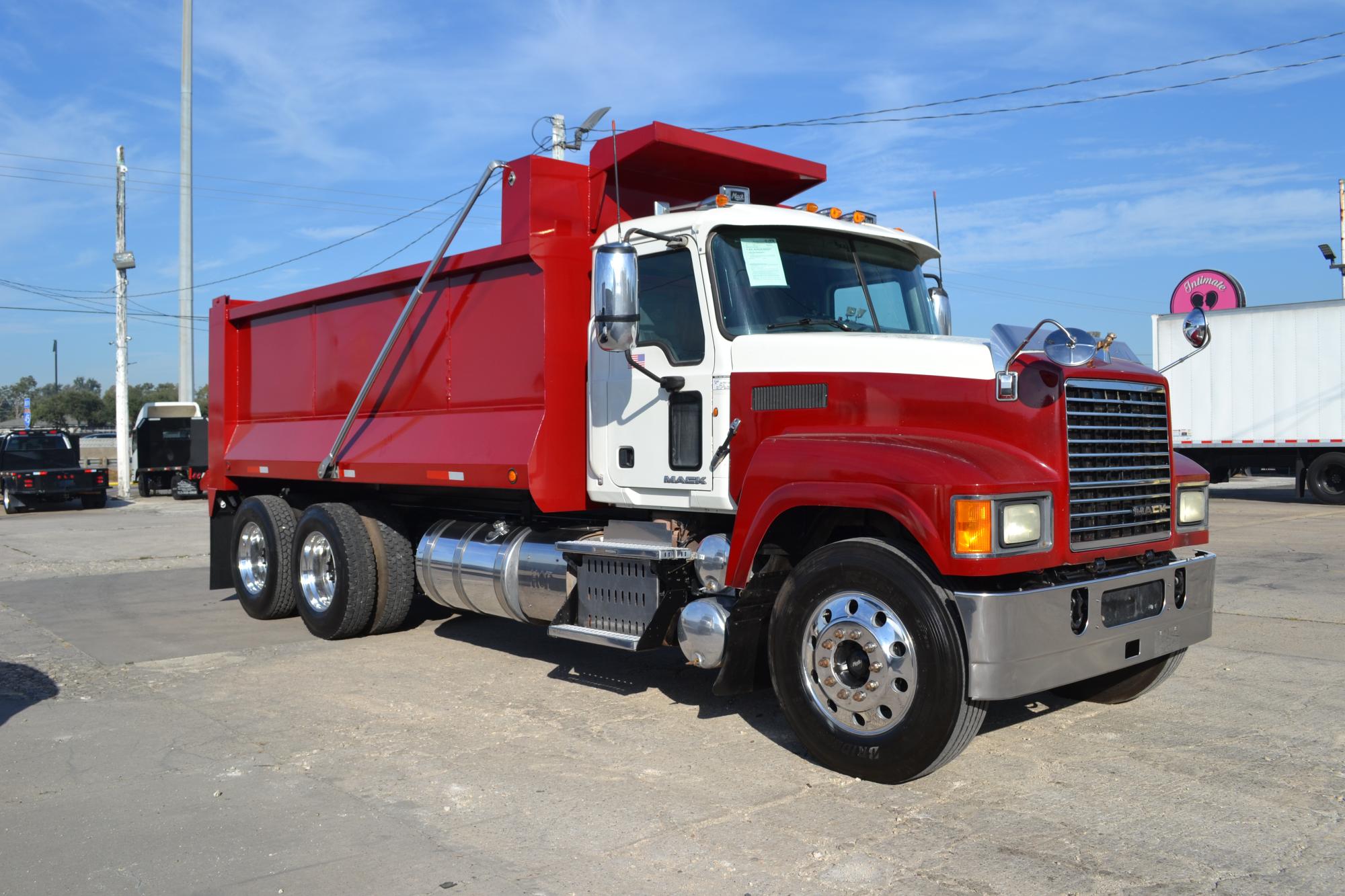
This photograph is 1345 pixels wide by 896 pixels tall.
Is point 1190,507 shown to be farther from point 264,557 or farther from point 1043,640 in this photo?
point 264,557

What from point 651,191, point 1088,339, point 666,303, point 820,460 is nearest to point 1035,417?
point 1088,339

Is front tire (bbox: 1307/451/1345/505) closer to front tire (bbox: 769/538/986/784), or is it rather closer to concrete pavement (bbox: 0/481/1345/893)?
concrete pavement (bbox: 0/481/1345/893)

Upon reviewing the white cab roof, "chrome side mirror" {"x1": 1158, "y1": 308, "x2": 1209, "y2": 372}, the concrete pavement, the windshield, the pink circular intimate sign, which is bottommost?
the concrete pavement

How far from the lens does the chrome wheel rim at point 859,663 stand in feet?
15.9

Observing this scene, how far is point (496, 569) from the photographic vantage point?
298 inches

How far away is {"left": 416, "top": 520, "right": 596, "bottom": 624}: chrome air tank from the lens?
280 inches

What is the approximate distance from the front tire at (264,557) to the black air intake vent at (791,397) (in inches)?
208

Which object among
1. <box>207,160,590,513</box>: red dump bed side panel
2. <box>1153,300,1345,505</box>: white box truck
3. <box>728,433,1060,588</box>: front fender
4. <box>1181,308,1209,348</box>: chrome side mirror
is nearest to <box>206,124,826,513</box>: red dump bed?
<box>207,160,590,513</box>: red dump bed side panel

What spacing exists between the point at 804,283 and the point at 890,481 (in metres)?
1.70

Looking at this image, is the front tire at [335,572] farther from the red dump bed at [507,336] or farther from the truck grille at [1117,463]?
the truck grille at [1117,463]

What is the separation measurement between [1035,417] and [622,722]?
109 inches

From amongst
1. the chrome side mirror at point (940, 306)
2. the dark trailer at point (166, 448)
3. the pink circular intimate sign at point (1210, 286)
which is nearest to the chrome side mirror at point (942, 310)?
the chrome side mirror at point (940, 306)

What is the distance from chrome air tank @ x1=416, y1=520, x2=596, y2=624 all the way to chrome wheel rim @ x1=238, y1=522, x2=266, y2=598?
204 cm

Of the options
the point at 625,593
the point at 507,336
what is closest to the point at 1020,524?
the point at 625,593
